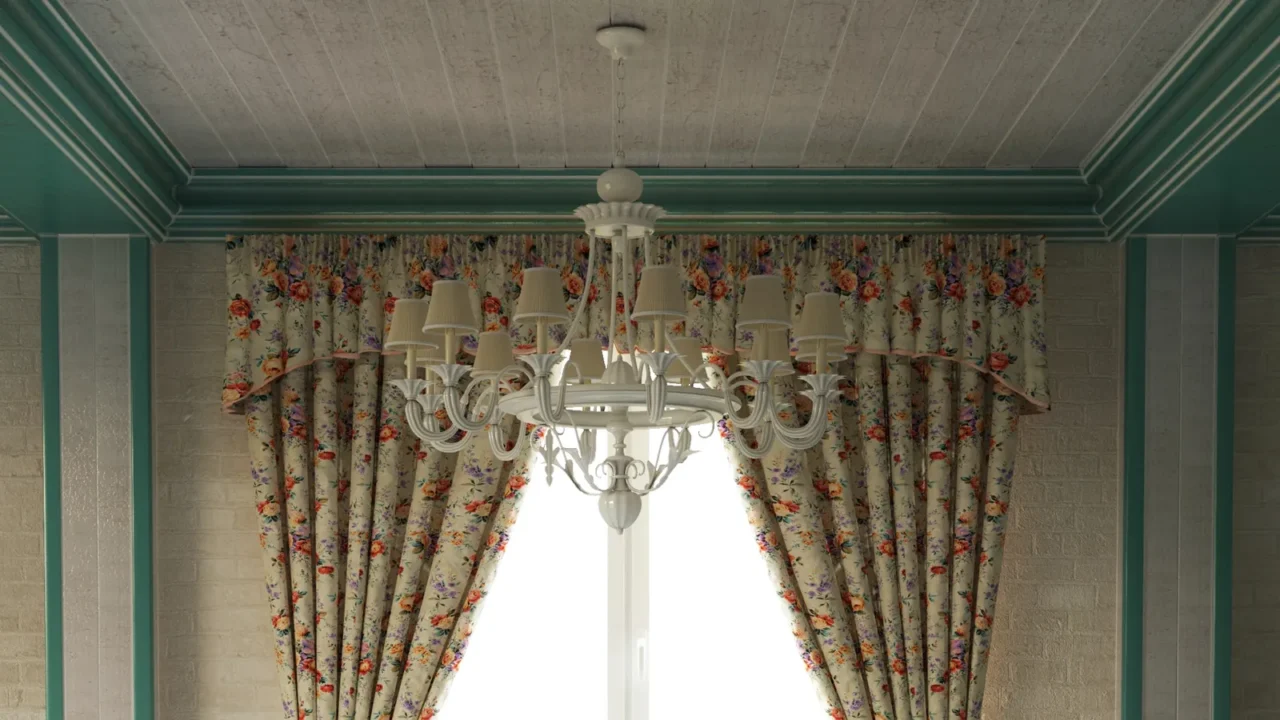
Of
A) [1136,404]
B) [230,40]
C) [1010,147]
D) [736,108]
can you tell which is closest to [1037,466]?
[1136,404]

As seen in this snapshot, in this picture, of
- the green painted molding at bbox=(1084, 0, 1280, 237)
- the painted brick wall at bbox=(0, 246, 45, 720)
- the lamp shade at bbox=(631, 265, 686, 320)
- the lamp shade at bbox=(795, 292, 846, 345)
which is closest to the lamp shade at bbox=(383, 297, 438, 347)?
the lamp shade at bbox=(631, 265, 686, 320)

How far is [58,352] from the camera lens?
365 cm

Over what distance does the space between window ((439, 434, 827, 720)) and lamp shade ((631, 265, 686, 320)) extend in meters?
1.76

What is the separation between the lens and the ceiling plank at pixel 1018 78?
261 centimetres

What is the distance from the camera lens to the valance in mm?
3619

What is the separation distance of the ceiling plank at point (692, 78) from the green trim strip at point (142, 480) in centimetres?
151

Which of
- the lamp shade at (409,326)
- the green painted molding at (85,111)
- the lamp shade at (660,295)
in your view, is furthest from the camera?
the green painted molding at (85,111)

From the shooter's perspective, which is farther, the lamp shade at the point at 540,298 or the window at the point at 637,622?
the window at the point at 637,622

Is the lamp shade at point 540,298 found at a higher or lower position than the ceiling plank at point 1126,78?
lower

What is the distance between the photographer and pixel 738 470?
3676 mm

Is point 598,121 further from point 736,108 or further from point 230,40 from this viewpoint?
point 230,40

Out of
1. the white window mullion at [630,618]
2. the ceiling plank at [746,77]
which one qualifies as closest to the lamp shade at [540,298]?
the ceiling plank at [746,77]

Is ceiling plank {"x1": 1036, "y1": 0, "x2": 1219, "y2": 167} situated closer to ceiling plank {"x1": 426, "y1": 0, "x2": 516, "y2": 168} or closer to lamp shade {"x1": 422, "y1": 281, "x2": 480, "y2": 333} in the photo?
ceiling plank {"x1": 426, "y1": 0, "x2": 516, "y2": 168}

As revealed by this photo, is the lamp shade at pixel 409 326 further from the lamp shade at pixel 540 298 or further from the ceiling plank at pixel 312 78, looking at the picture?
the ceiling plank at pixel 312 78
